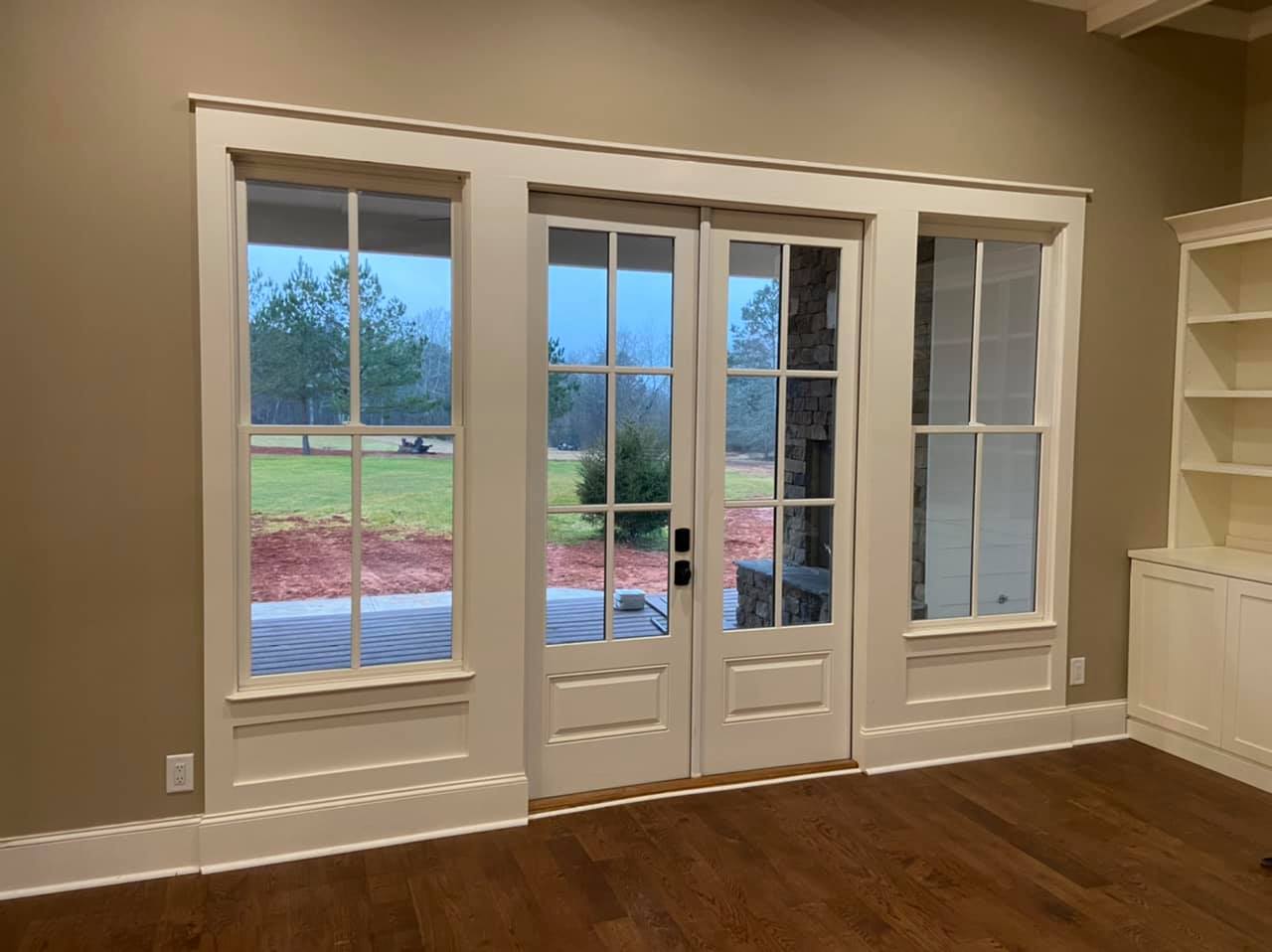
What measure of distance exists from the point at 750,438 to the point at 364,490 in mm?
1458

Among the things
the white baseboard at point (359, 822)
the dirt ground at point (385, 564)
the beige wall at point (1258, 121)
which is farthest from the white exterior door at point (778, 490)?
the beige wall at point (1258, 121)

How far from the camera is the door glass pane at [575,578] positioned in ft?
11.1

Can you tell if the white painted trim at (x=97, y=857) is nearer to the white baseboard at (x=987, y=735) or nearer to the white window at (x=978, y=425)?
the white baseboard at (x=987, y=735)

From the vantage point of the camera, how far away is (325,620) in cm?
310

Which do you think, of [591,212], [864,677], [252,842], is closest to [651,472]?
[591,212]

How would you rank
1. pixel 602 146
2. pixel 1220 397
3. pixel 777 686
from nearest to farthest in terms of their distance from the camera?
pixel 602 146 → pixel 777 686 → pixel 1220 397

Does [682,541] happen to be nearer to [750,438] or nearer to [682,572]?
[682,572]

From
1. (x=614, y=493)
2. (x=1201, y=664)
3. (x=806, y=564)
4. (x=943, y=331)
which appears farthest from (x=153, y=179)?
(x=1201, y=664)

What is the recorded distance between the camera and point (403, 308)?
3135mm

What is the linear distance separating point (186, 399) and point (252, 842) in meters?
1.40

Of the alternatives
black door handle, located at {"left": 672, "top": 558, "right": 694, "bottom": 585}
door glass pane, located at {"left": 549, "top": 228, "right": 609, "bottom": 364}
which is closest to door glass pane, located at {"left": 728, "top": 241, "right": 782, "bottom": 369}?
door glass pane, located at {"left": 549, "top": 228, "right": 609, "bottom": 364}

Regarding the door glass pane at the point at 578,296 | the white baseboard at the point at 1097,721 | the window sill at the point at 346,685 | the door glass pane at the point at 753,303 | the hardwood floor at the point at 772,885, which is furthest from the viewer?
the white baseboard at the point at 1097,721

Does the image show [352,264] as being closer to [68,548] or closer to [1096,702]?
[68,548]

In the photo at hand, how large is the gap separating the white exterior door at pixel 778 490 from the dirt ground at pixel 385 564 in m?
0.31
